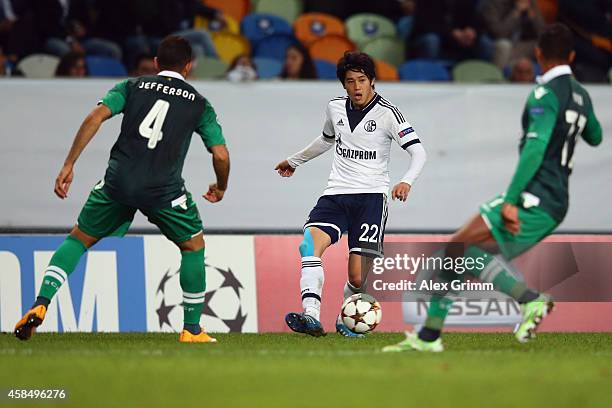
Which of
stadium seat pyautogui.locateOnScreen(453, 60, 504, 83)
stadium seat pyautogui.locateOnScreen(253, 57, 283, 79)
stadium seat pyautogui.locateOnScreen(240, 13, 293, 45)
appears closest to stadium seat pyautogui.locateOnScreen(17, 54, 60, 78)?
stadium seat pyautogui.locateOnScreen(253, 57, 283, 79)

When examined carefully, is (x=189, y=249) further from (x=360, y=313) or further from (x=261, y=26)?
(x=261, y=26)

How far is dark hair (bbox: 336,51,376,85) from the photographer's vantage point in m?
9.27

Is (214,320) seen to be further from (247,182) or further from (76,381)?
(76,381)

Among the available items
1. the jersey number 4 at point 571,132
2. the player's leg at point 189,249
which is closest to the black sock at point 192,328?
the player's leg at point 189,249

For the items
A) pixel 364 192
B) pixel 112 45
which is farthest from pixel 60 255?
pixel 112 45

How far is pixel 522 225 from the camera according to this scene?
7.18m

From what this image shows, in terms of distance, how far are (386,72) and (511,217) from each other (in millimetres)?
7502

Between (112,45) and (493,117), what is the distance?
5.04 m

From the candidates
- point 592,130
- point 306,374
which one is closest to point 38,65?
point 592,130

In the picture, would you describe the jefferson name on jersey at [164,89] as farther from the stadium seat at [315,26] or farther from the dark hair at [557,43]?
the stadium seat at [315,26]

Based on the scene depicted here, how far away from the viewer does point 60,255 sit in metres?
8.49

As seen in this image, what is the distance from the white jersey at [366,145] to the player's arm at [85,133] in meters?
2.02

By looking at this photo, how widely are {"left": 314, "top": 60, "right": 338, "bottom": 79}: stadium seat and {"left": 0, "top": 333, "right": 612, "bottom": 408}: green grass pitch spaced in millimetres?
6227

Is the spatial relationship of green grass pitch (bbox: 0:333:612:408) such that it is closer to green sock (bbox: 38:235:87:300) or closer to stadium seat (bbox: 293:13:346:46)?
green sock (bbox: 38:235:87:300)
